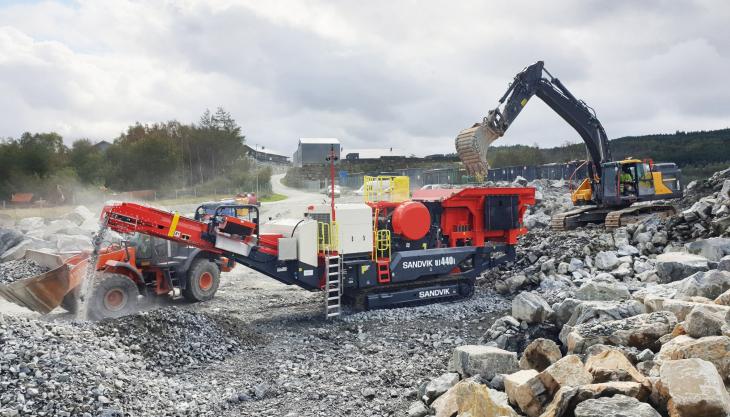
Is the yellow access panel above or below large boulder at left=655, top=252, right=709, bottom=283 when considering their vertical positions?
above

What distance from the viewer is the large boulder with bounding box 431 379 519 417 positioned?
545 centimetres

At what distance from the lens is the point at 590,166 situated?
1769 centimetres

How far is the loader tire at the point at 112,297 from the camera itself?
1095 cm

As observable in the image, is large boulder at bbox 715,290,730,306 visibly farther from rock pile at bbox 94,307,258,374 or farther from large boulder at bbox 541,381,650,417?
rock pile at bbox 94,307,258,374

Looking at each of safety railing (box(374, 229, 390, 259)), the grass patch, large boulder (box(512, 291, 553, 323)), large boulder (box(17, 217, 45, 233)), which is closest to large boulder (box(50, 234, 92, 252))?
large boulder (box(17, 217, 45, 233))

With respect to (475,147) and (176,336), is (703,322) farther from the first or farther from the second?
(475,147)

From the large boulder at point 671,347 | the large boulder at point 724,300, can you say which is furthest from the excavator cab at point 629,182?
the large boulder at point 671,347

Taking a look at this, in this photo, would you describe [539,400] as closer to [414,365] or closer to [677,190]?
[414,365]

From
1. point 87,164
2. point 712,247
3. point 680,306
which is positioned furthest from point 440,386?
point 87,164

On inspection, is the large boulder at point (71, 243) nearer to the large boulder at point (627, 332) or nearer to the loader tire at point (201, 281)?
the loader tire at point (201, 281)

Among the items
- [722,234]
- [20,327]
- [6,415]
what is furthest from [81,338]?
[722,234]

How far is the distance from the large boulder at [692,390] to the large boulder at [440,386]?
91.0 inches

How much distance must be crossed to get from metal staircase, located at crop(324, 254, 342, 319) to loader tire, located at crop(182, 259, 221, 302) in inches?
130

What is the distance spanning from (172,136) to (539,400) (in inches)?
1811
